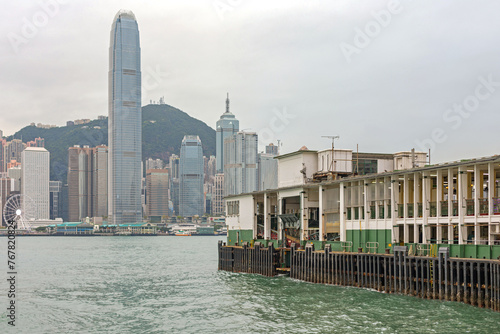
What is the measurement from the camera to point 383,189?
50.7 meters

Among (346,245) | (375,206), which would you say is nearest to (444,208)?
(375,206)

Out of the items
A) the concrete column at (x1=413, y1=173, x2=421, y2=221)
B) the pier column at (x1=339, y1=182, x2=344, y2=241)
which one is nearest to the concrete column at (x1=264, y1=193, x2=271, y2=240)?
the pier column at (x1=339, y1=182, x2=344, y2=241)

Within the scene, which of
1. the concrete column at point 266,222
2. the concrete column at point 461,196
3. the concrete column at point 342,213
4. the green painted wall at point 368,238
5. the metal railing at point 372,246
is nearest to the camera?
the concrete column at point 461,196

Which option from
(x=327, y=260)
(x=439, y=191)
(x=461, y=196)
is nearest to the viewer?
(x=461, y=196)

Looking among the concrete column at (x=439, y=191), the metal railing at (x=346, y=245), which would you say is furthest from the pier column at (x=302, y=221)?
the concrete column at (x=439, y=191)

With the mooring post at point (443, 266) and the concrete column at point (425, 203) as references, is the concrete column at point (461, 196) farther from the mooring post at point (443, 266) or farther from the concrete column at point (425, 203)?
the concrete column at point (425, 203)

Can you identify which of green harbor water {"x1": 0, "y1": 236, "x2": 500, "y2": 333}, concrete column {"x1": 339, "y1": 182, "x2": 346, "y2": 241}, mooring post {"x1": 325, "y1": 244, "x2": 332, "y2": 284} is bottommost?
green harbor water {"x1": 0, "y1": 236, "x2": 500, "y2": 333}

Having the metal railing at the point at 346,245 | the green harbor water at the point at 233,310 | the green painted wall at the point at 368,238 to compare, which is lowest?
the green harbor water at the point at 233,310

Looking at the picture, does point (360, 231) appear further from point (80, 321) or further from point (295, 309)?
point (80, 321)

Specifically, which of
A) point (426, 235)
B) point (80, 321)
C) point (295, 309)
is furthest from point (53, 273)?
point (426, 235)

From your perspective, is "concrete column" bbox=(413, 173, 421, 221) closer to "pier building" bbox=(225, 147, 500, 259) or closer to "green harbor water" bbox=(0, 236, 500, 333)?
"pier building" bbox=(225, 147, 500, 259)

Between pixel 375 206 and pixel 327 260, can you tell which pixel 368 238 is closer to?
pixel 375 206

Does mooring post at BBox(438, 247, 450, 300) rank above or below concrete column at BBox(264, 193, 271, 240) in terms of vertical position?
below

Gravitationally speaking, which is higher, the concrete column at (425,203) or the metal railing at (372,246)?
the concrete column at (425,203)
